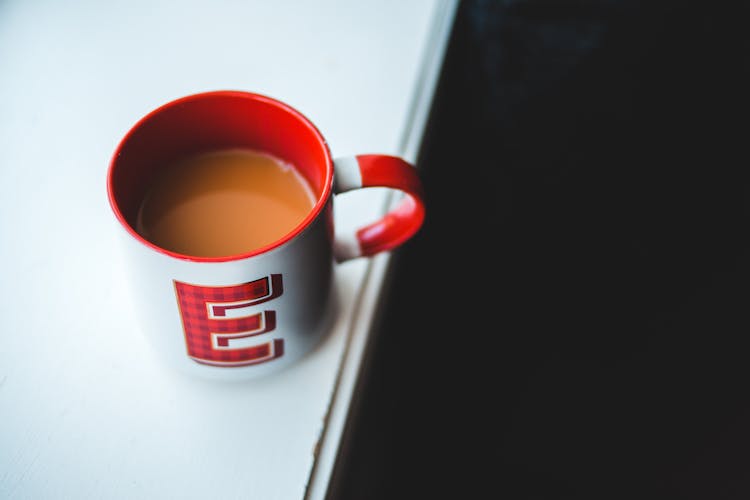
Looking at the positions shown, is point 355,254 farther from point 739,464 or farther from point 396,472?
point 739,464

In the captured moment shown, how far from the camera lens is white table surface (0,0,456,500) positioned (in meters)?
0.43

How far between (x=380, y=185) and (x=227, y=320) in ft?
0.39

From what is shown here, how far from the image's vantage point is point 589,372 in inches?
37.0

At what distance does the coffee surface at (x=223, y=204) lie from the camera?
16.1 inches

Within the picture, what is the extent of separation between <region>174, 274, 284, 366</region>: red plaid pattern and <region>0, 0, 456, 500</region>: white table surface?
0.06 m

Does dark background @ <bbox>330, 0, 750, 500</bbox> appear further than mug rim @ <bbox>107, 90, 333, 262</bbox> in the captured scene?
Yes

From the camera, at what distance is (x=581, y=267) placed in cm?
99

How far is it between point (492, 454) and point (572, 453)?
4.3 inches

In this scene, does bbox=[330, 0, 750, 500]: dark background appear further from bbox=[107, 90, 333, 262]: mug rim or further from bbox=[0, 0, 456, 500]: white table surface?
bbox=[107, 90, 333, 262]: mug rim

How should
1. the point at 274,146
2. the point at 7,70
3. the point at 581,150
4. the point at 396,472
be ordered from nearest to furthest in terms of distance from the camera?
the point at 274,146, the point at 7,70, the point at 396,472, the point at 581,150

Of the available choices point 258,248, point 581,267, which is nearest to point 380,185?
point 258,248

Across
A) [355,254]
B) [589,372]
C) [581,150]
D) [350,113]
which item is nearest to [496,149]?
[581,150]

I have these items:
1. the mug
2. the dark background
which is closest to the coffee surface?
the mug

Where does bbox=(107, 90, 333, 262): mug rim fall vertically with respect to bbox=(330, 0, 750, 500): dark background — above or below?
above
